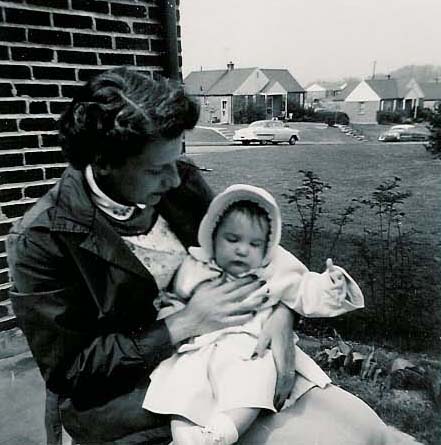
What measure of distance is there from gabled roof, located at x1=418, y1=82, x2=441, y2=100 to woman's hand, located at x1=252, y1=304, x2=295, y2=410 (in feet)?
2.45

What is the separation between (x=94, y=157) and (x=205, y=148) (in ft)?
1.25

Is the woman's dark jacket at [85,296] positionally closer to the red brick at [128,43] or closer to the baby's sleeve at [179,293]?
the baby's sleeve at [179,293]

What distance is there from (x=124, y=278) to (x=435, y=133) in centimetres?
97

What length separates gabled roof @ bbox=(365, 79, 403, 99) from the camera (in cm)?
161

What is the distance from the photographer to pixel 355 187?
1.63 metres

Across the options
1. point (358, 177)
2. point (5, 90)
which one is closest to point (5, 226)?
point (5, 90)

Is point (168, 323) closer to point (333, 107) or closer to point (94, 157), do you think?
point (94, 157)

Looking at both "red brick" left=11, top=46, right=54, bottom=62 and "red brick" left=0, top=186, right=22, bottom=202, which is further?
"red brick" left=0, top=186, right=22, bottom=202

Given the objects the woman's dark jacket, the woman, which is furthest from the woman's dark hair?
the woman's dark jacket

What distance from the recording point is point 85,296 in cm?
138

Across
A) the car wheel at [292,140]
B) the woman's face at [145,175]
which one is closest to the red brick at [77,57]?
the woman's face at [145,175]

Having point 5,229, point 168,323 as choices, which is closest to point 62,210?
point 168,323

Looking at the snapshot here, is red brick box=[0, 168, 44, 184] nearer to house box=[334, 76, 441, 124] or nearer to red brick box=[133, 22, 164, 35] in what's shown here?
red brick box=[133, 22, 164, 35]

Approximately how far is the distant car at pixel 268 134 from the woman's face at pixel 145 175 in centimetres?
32
